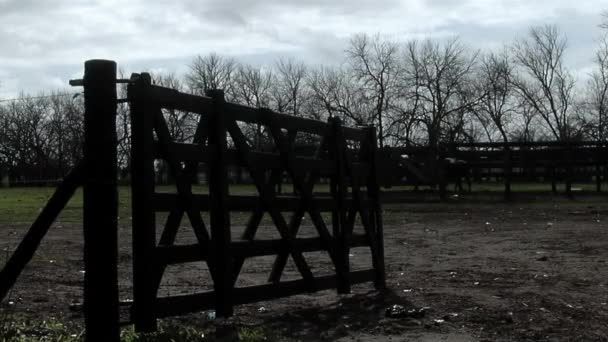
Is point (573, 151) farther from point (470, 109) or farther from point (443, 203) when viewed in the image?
point (470, 109)

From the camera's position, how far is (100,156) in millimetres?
5648

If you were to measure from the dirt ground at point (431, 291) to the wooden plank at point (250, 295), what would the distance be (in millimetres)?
180

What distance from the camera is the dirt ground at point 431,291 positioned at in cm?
706

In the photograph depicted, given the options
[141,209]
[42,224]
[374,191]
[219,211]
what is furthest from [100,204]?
[374,191]

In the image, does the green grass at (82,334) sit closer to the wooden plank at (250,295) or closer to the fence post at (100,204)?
the wooden plank at (250,295)

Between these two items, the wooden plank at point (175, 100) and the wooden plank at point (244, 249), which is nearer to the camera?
the wooden plank at point (175, 100)

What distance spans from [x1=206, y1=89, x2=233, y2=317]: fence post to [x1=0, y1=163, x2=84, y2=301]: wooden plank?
5.23 ft

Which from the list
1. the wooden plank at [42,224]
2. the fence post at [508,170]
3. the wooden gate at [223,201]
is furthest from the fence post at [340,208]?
the fence post at [508,170]

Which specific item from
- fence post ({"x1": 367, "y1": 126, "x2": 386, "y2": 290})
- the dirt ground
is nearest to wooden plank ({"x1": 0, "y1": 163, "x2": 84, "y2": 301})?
the dirt ground

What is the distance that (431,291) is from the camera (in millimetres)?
9148

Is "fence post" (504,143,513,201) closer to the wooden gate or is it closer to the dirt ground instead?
the dirt ground

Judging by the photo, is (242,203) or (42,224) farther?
(242,203)

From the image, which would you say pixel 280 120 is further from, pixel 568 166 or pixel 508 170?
pixel 568 166

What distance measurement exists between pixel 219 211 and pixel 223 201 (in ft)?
0.38
